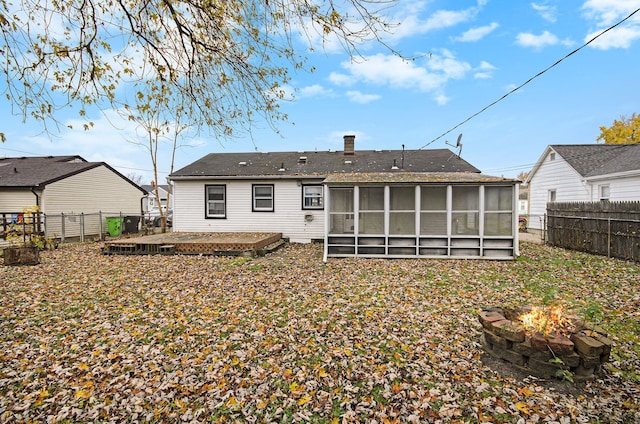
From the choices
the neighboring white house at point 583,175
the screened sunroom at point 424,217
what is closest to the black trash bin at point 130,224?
the screened sunroom at point 424,217

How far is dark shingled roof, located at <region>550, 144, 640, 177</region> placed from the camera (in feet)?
41.1

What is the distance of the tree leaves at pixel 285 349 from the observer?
2840mm

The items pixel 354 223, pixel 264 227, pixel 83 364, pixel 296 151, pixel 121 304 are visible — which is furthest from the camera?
pixel 296 151

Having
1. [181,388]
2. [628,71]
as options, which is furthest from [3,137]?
[628,71]

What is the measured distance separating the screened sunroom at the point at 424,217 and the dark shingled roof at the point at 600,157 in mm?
6391

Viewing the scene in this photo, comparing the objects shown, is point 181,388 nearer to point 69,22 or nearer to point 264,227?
point 69,22

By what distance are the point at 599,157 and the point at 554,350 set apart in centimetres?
1635

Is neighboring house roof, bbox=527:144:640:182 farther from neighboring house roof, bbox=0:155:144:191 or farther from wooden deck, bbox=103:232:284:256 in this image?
neighboring house roof, bbox=0:155:144:191

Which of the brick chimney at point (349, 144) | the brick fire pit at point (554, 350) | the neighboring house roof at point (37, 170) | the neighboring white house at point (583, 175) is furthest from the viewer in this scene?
the brick chimney at point (349, 144)

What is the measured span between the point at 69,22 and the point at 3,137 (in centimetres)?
202

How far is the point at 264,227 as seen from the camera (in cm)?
1358

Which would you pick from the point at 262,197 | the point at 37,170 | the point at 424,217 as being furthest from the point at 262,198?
the point at 37,170

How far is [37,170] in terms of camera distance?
16.2 metres

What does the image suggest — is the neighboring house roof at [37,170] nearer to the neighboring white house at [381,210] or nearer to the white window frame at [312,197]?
the neighboring white house at [381,210]
